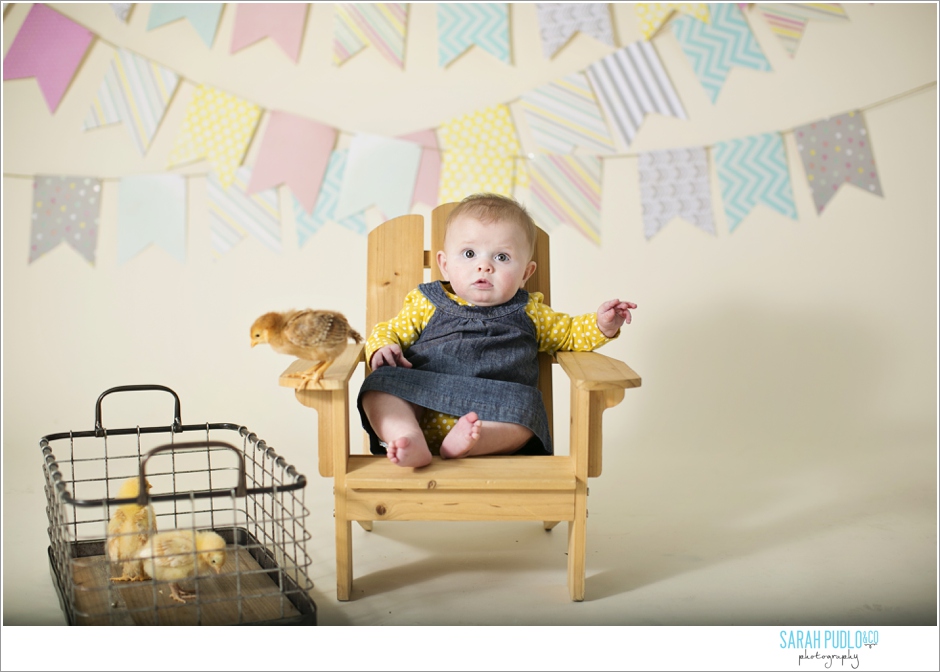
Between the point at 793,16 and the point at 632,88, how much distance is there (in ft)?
1.88

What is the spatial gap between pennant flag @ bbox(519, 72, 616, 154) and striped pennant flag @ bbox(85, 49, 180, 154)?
1.21 metres

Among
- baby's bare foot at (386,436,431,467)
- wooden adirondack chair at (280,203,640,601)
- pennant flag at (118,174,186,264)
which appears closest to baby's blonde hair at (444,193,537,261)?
wooden adirondack chair at (280,203,640,601)

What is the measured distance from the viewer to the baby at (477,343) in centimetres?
192

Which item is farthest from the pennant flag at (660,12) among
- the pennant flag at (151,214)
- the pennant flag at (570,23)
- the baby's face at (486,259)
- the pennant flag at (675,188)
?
the pennant flag at (151,214)

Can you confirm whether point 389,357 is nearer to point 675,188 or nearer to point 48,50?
point 675,188

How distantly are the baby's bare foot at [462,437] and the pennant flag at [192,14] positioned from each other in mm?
1847

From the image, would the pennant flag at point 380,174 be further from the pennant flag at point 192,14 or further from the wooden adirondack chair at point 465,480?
the wooden adirondack chair at point 465,480

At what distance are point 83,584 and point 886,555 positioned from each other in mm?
1767

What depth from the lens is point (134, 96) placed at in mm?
2988

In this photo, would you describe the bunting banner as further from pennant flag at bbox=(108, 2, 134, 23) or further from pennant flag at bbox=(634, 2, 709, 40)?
pennant flag at bbox=(108, 2, 134, 23)

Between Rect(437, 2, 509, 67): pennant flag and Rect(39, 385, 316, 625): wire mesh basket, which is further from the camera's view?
Rect(437, 2, 509, 67): pennant flag

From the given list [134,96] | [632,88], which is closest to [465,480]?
[632,88]

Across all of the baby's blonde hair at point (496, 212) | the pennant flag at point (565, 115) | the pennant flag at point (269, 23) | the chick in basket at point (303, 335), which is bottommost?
the chick in basket at point (303, 335)

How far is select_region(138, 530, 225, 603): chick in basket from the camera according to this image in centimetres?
157
